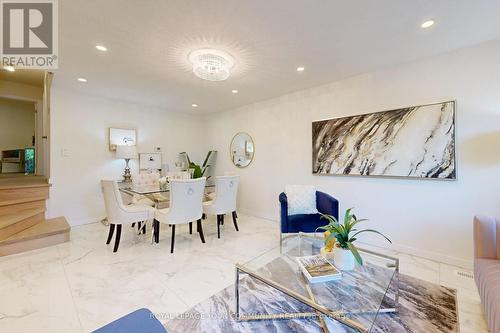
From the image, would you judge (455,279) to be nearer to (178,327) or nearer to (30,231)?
(178,327)

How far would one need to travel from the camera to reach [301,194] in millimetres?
2846

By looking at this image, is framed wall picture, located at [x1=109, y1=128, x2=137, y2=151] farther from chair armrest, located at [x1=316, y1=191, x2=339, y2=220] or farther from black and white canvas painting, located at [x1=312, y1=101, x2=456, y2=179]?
chair armrest, located at [x1=316, y1=191, x2=339, y2=220]

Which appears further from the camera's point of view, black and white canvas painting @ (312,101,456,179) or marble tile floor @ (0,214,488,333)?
black and white canvas painting @ (312,101,456,179)

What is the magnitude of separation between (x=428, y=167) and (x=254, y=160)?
2810 millimetres

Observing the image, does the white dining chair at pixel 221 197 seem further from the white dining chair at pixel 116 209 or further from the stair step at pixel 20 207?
the stair step at pixel 20 207

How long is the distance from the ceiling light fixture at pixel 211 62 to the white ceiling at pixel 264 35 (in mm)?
68

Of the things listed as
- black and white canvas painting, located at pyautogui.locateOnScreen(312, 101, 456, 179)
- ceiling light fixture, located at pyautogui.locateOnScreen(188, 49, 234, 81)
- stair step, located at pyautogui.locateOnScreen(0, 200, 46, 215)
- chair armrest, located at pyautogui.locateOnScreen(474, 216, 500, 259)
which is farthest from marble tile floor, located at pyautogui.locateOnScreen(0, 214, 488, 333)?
ceiling light fixture, located at pyautogui.locateOnScreen(188, 49, 234, 81)

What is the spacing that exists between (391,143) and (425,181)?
1.92 feet

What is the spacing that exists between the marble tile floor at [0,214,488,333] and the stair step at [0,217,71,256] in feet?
0.40

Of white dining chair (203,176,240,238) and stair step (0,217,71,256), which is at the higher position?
white dining chair (203,176,240,238)

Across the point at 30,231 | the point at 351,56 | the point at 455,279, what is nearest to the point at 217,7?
the point at 351,56

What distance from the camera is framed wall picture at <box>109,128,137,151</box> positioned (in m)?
4.03

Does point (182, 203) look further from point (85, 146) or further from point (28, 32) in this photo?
point (85, 146)

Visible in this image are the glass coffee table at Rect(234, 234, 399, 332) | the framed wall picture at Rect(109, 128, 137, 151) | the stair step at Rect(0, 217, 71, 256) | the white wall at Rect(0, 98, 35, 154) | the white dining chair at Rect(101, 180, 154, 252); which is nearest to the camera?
the glass coffee table at Rect(234, 234, 399, 332)
